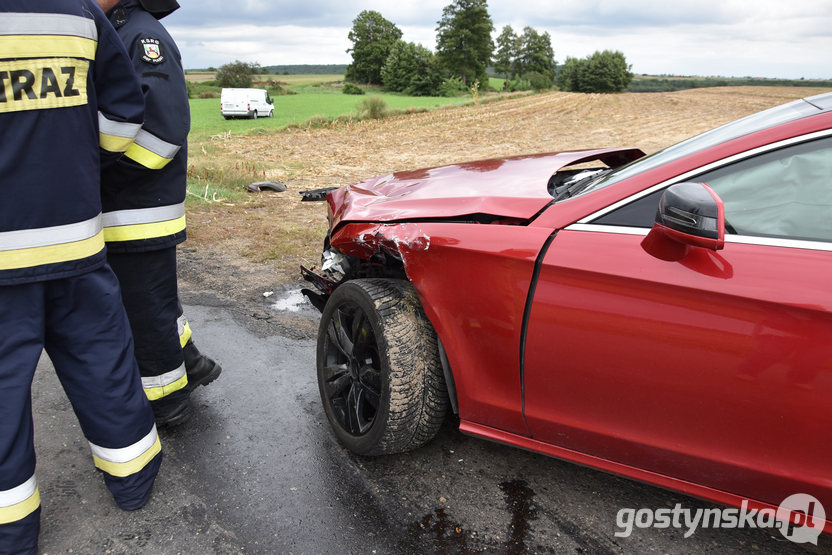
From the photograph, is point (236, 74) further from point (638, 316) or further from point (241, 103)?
point (638, 316)

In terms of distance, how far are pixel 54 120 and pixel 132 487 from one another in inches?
54.0

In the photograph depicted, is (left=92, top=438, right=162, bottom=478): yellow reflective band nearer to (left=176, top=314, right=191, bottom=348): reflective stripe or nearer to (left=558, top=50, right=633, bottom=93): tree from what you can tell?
(left=176, top=314, right=191, bottom=348): reflective stripe

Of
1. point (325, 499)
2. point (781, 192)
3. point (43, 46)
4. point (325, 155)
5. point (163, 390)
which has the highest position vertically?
point (43, 46)

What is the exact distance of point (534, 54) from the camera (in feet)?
309

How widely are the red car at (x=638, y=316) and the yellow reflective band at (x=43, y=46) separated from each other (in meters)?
1.18

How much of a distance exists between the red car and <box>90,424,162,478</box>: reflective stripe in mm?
851

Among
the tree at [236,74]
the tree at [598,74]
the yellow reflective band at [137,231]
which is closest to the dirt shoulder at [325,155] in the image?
the yellow reflective band at [137,231]

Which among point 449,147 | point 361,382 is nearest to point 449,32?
point 449,147

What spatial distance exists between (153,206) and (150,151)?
26 cm

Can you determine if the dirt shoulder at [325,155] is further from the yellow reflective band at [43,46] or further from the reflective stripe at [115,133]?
the yellow reflective band at [43,46]

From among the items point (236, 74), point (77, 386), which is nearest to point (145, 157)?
point (77, 386)

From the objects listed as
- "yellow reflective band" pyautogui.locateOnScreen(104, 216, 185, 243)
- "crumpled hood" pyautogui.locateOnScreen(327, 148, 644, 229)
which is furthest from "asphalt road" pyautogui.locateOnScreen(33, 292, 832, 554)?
"crumpled hood" pyautogui.locateOnScreen(327, 148, 644, 229)

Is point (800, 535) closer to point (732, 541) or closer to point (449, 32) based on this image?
point (732, 541)

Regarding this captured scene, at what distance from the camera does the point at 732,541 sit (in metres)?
2.12
